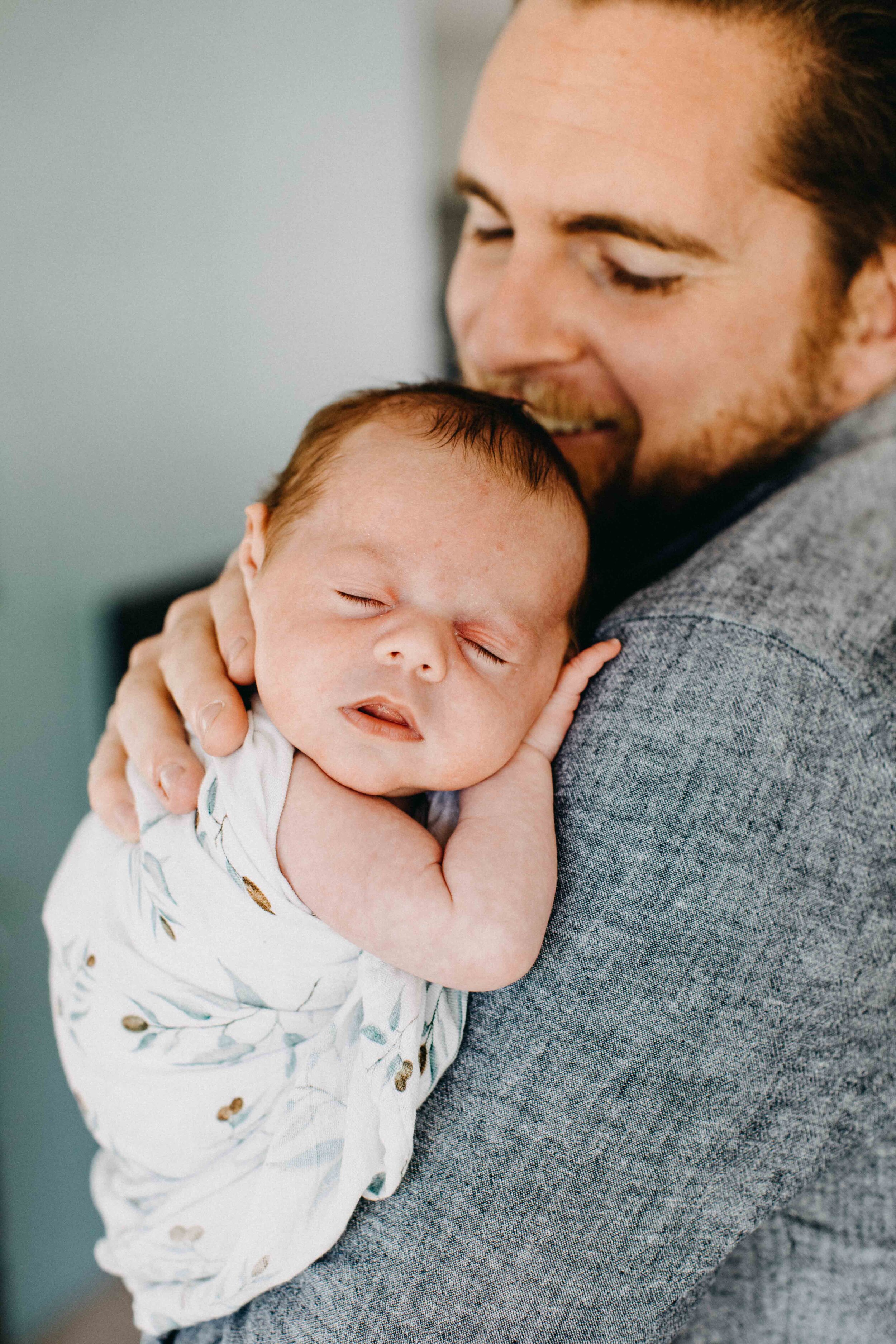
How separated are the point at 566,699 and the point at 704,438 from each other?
72 cm

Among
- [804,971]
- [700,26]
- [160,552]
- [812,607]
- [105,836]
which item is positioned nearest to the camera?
[804,971]

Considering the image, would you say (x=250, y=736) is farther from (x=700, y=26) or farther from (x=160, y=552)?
(x=160, y=552)

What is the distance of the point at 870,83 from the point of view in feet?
4.18

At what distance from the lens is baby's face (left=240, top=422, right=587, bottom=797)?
86cm

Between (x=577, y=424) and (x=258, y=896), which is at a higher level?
(x=577, y=424)

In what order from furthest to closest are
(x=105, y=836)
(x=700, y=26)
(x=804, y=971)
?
(x=700, y=26) → (x=105, y=836) → (x=804, y=971)

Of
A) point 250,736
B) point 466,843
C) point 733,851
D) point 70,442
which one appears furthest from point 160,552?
point 733,851

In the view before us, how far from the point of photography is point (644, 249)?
1264 millimetres

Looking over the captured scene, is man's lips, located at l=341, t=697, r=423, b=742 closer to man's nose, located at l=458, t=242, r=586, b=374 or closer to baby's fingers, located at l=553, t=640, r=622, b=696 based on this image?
baby's fingers, located at l=553, t=640, r=622, b=696

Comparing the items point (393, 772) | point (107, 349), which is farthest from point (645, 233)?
point (107, 349)

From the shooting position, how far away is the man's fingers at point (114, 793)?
100cm

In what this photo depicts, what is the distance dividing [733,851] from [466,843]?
9.3 inches

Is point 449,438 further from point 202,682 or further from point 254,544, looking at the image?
point 202,682

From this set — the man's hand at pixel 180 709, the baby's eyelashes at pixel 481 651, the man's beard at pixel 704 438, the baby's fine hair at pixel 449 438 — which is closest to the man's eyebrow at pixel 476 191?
the man's beard at pixel 704 438
